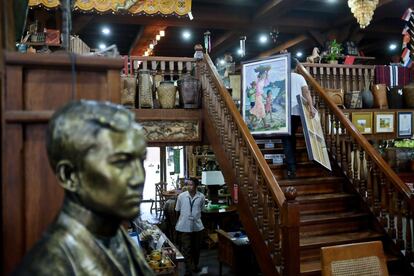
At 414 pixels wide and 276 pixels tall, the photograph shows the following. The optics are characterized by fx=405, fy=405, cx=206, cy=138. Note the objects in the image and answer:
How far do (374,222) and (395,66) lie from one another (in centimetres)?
439

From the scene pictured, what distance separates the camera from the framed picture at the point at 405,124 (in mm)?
7426

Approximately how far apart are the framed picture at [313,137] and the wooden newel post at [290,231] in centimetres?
162

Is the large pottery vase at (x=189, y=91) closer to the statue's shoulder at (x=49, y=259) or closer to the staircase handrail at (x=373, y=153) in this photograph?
the staircase handrail at (x=373, y=153)

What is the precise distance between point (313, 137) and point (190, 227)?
114 inches

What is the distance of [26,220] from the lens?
1202mm

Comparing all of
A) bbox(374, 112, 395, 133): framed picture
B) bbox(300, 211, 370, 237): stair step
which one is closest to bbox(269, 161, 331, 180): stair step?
bbox(300, 211, 370, 237): stair step

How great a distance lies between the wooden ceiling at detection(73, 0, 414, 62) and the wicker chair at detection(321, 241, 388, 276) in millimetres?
6722

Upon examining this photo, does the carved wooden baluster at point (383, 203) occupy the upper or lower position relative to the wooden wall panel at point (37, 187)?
lower

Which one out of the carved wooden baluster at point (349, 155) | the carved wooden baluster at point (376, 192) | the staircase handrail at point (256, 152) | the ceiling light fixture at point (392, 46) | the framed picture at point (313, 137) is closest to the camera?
the staircase handrail at point (256, 152)

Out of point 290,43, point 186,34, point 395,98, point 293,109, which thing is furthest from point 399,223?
point 186,34

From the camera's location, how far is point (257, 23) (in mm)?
10062

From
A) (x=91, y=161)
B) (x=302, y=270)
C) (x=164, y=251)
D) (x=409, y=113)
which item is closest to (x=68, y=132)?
(x=91, y=161)

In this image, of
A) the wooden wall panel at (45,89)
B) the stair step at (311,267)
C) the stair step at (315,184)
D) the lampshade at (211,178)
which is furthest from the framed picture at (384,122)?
the wooden wall panel at (45,89)

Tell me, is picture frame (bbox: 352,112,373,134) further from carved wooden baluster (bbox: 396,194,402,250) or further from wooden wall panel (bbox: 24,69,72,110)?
wooden wall panel (bbox: 24,69,72,110)
